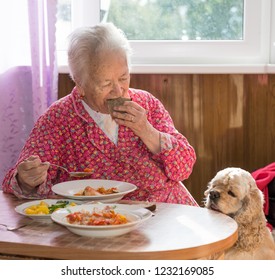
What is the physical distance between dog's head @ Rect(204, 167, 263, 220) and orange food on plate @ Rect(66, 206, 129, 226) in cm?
69

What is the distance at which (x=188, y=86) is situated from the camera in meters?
3.15

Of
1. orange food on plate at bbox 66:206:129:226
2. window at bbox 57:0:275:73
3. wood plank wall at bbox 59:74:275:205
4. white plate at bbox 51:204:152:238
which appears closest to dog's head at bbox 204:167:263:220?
white plate at bbox 51:204:152:238

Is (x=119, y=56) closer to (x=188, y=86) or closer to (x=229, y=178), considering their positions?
(x=229, y=178)

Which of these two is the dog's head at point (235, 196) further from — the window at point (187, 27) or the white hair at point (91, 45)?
the window at point (187, 27)

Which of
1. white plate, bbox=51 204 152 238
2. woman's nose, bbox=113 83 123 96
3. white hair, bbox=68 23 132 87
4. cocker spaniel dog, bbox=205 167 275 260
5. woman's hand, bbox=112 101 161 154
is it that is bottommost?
cocker spaniel dog, bbox=205 167 275 260

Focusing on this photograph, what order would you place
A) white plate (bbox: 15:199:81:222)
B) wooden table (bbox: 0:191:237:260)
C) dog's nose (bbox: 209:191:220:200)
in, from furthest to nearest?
dog's nose (bbox: 209:191:220:200) → white plate (bbox: 15:199:81:222) → wooden table (bbox: 0:191:237:260)

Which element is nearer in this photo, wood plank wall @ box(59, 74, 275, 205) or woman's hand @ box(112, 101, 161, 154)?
woman's hand @ box(112, 101, 161, 154)

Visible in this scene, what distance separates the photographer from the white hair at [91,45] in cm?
218

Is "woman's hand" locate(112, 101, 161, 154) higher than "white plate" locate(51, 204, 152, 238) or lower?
higher

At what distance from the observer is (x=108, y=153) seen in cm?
225

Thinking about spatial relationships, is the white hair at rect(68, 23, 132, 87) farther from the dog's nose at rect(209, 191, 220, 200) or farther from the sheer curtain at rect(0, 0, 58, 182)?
the sheer curtain at rect(0, 0, 58, 182)

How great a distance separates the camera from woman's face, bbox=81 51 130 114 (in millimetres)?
2164
